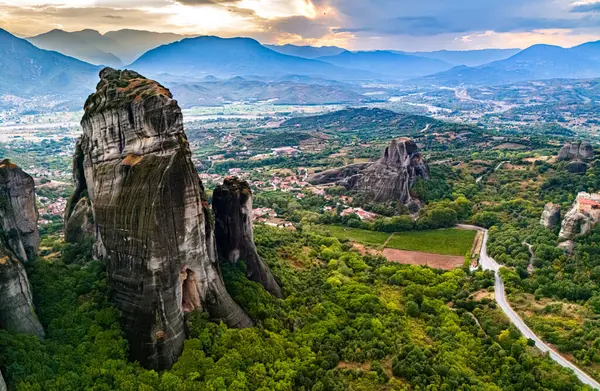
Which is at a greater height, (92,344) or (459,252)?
(92,344)

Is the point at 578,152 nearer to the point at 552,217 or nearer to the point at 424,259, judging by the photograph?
the point at 552,217

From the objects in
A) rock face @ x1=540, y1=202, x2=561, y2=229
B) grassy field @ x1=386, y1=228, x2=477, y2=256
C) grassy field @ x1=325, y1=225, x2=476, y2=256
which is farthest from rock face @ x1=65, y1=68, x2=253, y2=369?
rock face @ x1=540, y1=202, x2=561, y2=229

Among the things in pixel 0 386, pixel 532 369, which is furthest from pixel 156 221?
pixel 532 369

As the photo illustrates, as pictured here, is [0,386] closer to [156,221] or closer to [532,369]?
[156,221]

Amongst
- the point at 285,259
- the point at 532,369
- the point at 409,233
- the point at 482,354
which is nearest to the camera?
the point at 532,369

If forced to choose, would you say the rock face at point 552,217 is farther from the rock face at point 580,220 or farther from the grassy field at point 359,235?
the grassy field at point 359,235

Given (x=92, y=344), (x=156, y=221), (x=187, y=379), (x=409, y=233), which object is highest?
(x=156, y=221)
